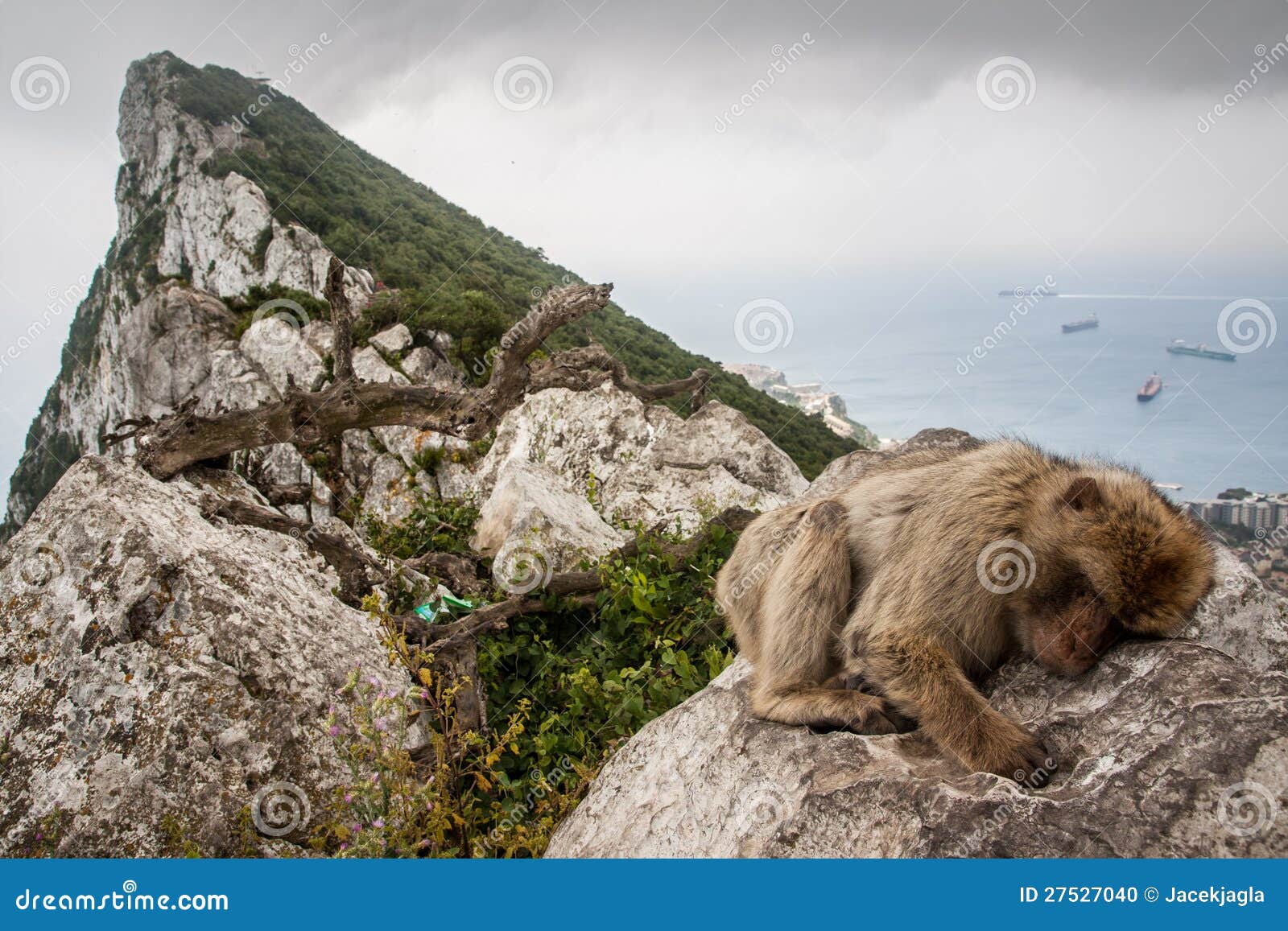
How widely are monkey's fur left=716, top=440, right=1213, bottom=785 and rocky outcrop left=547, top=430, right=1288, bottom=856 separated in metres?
0.12

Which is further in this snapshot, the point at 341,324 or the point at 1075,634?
the point at 341,324

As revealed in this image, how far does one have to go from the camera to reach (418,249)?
94.5ft

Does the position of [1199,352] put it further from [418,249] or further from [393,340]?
[418,249]

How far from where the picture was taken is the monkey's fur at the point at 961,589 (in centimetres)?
279

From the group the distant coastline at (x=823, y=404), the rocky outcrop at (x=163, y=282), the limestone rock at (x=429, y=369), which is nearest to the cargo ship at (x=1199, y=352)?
the distant coastline at (x=823, y=404)

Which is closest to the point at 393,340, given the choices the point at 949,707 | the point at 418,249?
the point at 418,249

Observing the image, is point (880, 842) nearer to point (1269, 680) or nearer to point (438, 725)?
point (1269, 680)

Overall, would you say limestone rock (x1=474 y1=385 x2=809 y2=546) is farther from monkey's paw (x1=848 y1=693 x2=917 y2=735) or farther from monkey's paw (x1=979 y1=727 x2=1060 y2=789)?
monkey's paw (x1=979 y1=727 x2=1060 y2=789)

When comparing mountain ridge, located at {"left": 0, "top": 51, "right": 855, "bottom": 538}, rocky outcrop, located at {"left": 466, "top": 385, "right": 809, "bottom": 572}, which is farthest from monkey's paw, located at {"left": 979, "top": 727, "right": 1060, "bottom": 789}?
mountain ridge, located at {"left": 0, "top": 51, "right": 855, "bottom": 538}

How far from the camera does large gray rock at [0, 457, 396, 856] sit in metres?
3.67

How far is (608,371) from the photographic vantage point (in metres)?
9.86

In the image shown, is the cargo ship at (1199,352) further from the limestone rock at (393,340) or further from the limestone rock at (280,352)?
the limestone rock at (280,352)

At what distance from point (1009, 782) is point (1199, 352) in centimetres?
682

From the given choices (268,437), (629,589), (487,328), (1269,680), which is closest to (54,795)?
(629,589)
